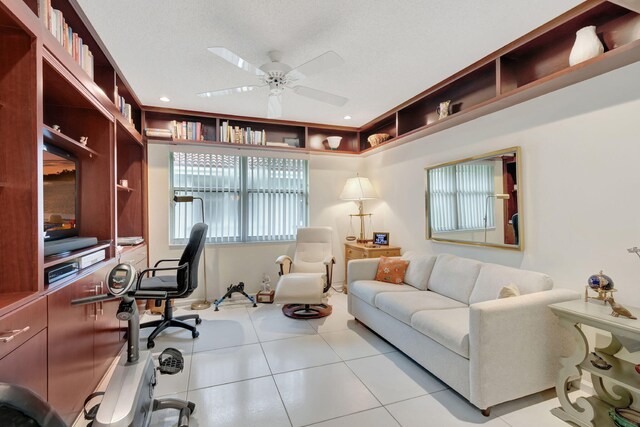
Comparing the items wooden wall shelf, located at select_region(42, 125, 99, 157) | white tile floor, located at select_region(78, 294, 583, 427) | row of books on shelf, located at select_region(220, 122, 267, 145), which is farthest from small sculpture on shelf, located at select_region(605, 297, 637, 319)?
row of books on shelf, located at select_region(220, 122, 267, 145)

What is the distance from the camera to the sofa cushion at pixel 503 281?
204 cm

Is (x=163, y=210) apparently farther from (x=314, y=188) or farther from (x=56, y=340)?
(x=56, y=340)

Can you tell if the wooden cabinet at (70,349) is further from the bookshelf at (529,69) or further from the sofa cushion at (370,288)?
the bookshelf at (529,69)

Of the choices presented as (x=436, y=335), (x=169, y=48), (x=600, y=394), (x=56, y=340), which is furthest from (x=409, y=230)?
(x=56, y=340)

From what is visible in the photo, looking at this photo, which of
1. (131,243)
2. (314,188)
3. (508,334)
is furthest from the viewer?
(314,188)

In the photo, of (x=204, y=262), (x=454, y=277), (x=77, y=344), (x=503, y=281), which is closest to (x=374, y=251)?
(x=454, y=277)

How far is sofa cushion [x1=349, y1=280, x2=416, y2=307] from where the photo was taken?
2807 mm

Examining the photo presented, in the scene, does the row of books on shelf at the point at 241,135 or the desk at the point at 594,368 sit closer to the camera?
the desk at the point at 594,368

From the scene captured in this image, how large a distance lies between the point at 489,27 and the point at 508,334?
208cm

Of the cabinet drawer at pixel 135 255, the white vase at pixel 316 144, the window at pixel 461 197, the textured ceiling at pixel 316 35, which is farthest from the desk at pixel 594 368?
the white vase at pixel 316 144

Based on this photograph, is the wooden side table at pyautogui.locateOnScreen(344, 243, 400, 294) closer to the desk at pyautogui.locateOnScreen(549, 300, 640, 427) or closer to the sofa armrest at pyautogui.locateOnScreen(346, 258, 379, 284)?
the sofa armrest at pyautogui.locateOnScreen(346, 258, 379, 284)

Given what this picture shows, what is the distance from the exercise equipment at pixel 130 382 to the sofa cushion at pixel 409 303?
5.19 feet

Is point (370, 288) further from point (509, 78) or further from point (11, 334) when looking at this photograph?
point (11, 334)

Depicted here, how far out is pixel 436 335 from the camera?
6.57 feet
